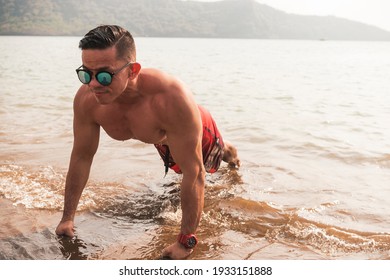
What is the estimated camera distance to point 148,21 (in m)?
163

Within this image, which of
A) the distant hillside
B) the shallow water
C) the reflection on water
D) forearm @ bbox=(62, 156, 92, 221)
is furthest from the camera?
the distant hillside

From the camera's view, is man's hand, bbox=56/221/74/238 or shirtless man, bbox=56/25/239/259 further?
man's hand, bbox=56/221/74/238

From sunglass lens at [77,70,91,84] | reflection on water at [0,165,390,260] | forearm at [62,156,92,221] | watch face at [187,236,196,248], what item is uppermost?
sunglass lens at [77,70,91,84]

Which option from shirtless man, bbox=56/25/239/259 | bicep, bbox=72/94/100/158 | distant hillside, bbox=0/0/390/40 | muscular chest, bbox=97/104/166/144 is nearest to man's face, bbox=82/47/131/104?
shirtless man, bbox=56/25/239/259

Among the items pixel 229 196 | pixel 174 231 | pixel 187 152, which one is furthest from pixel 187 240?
pixel 229 196

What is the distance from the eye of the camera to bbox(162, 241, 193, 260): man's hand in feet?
9.68

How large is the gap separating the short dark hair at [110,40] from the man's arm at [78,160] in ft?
2.01

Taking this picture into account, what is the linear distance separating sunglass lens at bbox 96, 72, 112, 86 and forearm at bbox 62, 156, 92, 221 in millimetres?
885

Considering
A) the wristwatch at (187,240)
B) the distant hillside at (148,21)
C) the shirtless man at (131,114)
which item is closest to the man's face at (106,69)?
the shirtless man at (131,114)

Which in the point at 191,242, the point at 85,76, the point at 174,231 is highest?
the point at 85,76

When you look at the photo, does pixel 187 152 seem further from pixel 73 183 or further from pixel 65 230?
pixel 65 230

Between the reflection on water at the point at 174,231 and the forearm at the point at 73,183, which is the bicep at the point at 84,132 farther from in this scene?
the reflection on water at the point at 174,231

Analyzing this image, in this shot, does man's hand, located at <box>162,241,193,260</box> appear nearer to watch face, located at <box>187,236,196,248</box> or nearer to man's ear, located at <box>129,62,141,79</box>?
watch face, located at <box>187,236,196,248</box>

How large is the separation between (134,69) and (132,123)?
0.46 metres
